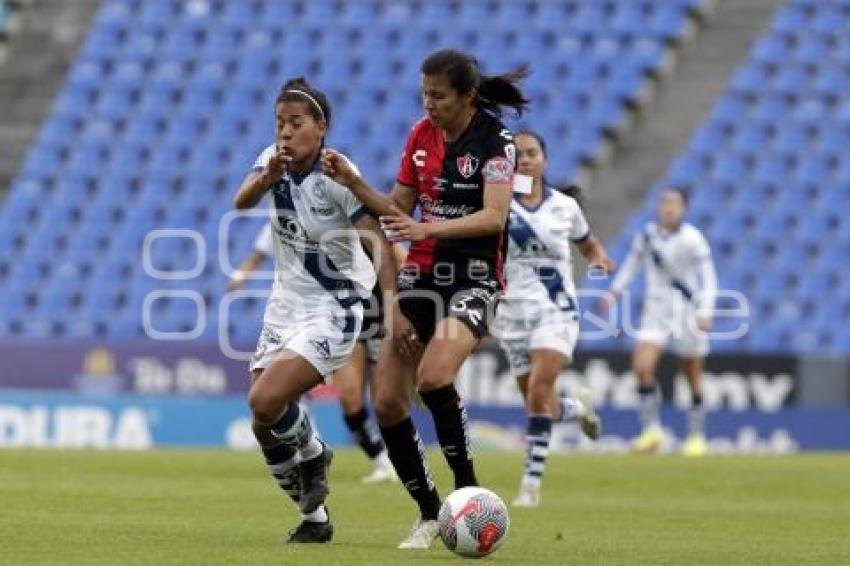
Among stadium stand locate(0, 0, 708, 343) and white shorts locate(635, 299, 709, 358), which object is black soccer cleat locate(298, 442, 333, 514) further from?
stadium stand locate(0, 0, 708, 343)

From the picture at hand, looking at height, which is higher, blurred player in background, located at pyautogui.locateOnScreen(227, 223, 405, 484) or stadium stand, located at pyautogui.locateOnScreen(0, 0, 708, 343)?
stadium stand, located at pyautogui.locateOnScreen(0, 0, 708, 343)

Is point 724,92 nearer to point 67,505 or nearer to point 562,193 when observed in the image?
point 562,193

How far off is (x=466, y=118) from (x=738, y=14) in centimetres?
2149

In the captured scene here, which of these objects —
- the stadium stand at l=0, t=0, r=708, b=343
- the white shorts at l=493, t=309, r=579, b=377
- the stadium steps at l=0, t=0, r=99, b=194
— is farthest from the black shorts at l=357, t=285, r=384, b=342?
the stadium steps at l=0, t=0, r=99, b=194

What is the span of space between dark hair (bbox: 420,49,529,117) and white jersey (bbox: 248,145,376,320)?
76 cm

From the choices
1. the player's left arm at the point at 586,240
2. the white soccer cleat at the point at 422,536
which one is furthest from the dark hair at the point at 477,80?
the player's left arm at the point at 586,240

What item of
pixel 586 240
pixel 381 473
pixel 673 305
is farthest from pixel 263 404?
pixel 673 305

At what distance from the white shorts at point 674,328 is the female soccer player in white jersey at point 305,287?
12.1 metres

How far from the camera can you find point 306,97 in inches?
377

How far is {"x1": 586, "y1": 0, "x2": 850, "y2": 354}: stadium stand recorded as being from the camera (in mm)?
26297

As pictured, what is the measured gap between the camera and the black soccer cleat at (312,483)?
9.91 m

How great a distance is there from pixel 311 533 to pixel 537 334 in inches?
193

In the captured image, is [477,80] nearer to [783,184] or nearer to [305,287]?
[305,287]

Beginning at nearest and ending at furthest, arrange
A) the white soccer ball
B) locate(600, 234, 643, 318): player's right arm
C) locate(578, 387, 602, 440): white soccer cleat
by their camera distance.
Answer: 1. the white soccer ball
2. locate(578, 387, 602, 440): white soccer cleat
3. locate(600, 234, 643, 318): player's right arm
